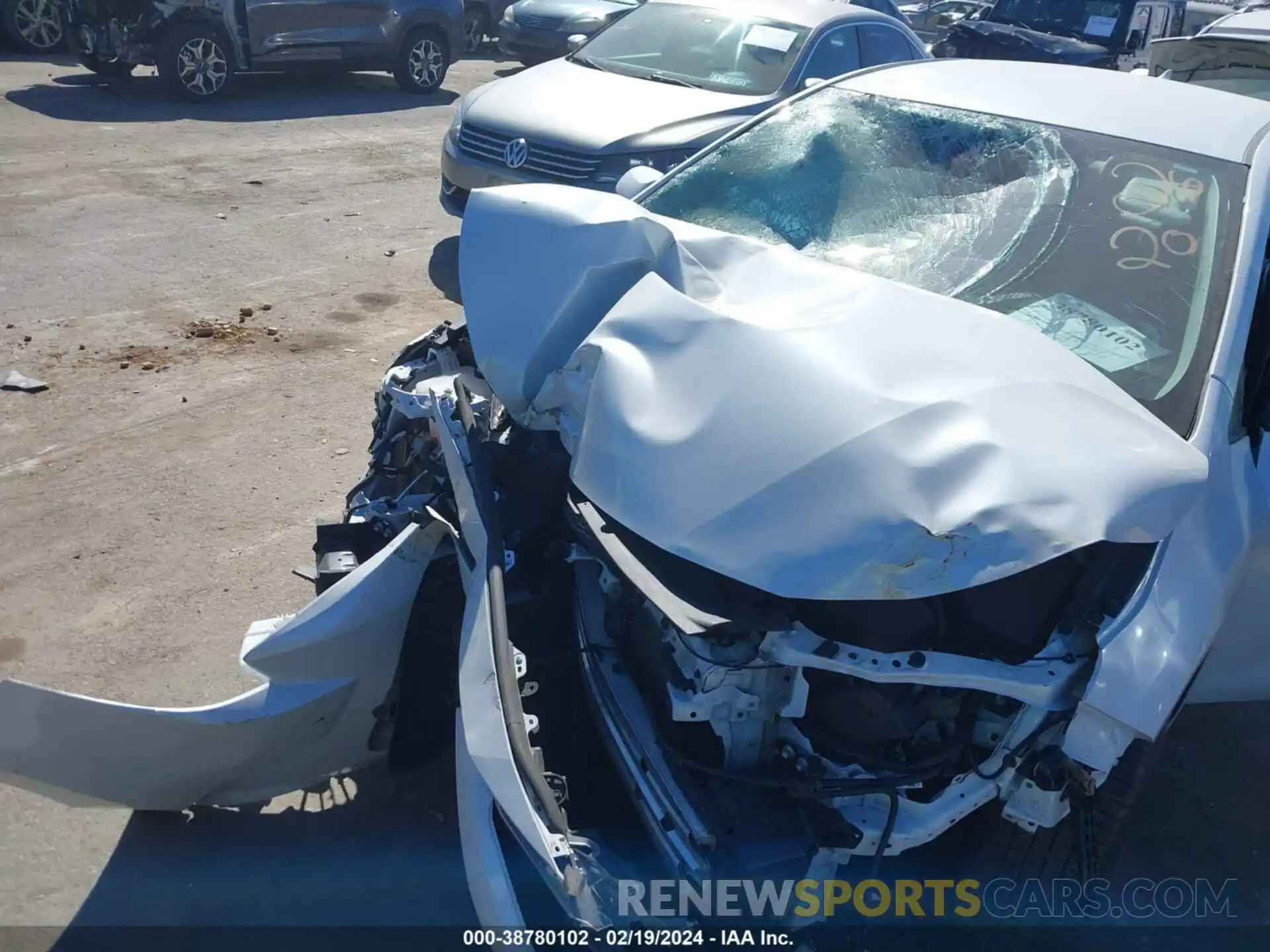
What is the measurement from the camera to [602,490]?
2371 millimetres

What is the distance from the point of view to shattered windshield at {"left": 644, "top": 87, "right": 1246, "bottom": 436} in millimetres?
2869

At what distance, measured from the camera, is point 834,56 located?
7.77 meters

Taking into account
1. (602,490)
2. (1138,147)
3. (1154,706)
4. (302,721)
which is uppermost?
(1138,147)

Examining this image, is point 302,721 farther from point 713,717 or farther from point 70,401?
point 70,401

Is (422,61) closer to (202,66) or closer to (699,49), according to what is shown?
(202,66)

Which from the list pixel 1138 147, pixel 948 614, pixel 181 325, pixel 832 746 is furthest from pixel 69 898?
pixel 181 325

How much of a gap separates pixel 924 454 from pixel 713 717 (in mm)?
727

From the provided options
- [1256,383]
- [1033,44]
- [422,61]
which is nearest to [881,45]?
[1033,44]

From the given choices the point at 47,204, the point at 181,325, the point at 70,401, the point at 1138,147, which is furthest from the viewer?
the point at 47,204

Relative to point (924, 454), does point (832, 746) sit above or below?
below

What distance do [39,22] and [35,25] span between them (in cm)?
6

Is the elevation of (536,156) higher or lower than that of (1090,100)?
lower

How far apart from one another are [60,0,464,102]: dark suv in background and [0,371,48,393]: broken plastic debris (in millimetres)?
6834

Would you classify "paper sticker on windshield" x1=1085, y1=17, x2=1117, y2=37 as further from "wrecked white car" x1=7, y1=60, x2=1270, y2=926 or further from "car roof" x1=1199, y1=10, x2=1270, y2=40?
"wrecked white car" x1=7, y1=60, x2=1270, y2=926
